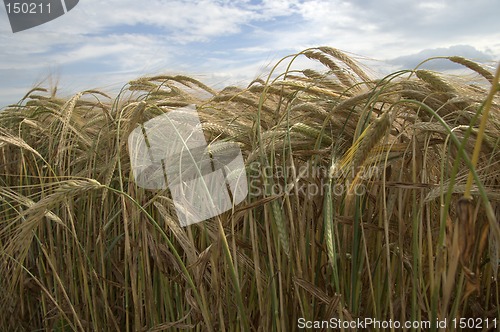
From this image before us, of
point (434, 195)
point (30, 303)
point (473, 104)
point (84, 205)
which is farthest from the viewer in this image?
point (30, 303)

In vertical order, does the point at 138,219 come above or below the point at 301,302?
above

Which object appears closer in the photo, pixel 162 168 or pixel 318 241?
pixel 318 241

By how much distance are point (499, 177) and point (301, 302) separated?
2.02 ft

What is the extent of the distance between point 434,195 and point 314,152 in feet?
1.05

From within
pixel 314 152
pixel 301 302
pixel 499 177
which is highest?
pixel 314 152

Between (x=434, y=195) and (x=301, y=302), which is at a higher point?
(x=434, y=195)

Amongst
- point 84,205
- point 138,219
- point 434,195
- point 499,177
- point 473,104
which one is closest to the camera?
point 434,195

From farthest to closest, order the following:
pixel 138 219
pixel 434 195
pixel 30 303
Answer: pixel 30 303, pixel 138 219, pixel 434 195

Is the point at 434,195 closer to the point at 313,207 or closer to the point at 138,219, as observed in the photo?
the point at 313,207

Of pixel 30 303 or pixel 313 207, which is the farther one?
pixel 30 303

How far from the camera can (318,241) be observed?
137cm

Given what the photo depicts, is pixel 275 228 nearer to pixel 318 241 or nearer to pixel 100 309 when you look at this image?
pixel 318 241

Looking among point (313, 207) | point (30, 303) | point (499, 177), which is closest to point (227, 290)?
point (313, 207)

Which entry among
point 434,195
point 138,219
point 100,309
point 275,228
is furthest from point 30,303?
point 434,195
